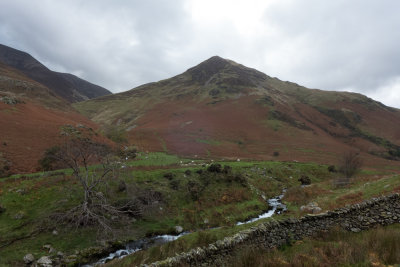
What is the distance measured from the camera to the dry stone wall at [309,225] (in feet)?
30.0

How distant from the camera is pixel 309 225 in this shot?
36.2ft

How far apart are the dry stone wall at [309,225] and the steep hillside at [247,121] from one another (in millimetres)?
36487

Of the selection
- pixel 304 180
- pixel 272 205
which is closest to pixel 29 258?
pixel 272 205

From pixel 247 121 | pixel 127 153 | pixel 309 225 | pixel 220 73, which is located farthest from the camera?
pixel 220 73

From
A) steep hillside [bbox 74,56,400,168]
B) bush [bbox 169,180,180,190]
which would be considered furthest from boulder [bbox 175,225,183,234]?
steep hillside [bbox 74,56,400,168]

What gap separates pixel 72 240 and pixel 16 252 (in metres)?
2.98

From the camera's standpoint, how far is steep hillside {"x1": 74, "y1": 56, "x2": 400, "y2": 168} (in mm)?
58188

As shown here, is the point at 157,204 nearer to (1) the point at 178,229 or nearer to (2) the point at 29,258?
(1) the point at 178,229

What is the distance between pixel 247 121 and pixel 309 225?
75.6 meters

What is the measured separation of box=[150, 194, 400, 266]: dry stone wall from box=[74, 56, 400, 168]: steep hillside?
120 feet

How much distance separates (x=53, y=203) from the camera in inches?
649

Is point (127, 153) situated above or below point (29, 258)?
above

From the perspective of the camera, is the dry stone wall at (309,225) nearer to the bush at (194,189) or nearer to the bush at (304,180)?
the bush at (194,189)

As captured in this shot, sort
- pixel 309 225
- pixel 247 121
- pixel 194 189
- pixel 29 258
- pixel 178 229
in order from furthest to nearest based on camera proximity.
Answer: pixel 247 121
pixel 194 189
pixel 178 229
pixel 29 258
pixel 309 225
